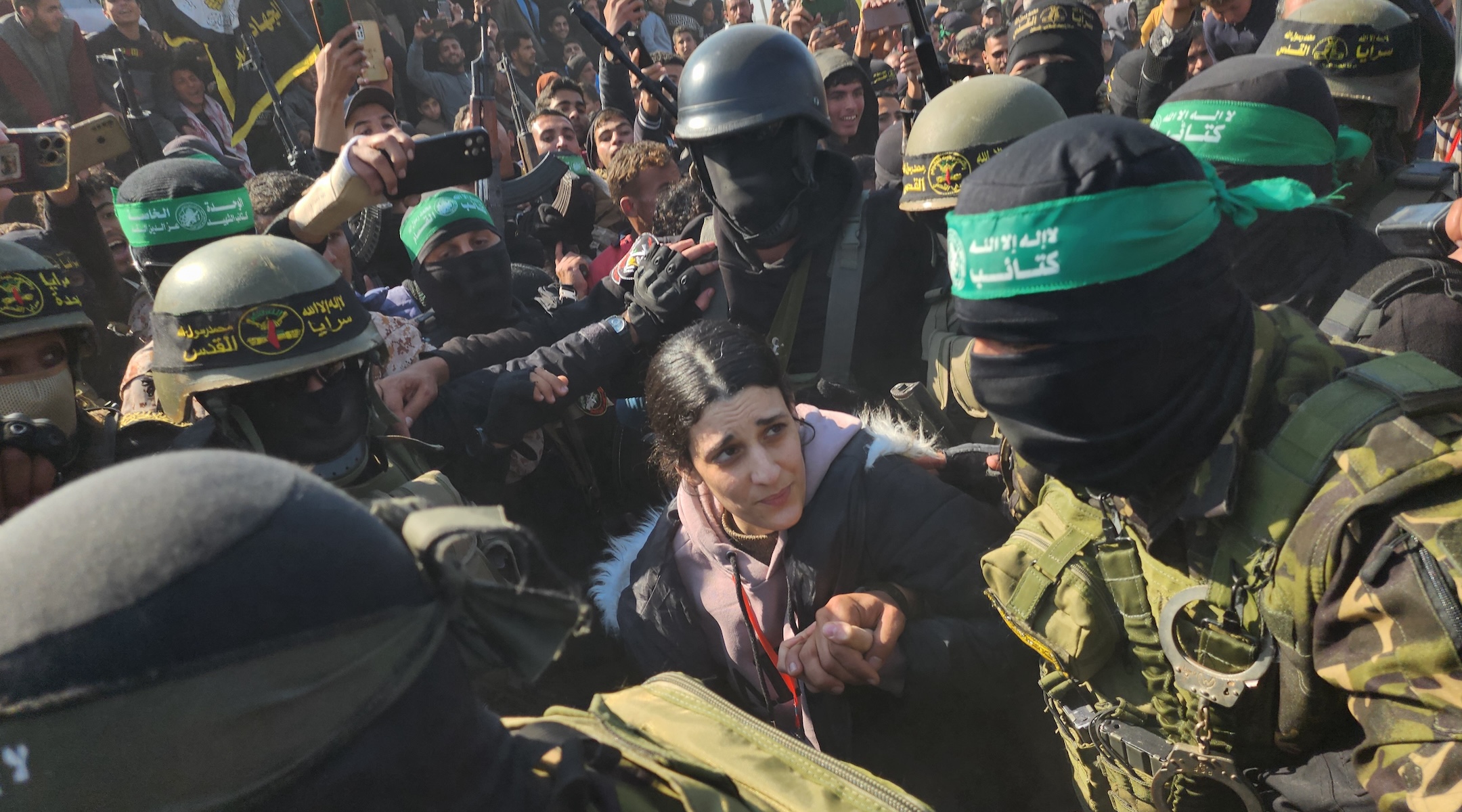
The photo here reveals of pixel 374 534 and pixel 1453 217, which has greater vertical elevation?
pixel 374 534

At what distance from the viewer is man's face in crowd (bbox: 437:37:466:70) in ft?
30.0

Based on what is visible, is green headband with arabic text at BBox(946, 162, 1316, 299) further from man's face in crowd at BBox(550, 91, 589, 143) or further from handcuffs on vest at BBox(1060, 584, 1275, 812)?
man's face in crowd at BBox(550, 91, 589, 143)

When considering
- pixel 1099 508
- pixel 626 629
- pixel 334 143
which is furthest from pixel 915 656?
pixel 334 143

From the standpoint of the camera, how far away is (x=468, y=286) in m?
4.04

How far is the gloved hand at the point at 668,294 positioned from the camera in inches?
145

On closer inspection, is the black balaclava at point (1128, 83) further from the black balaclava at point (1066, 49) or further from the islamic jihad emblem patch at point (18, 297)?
the islamic jihad emblem patch at point (18, 297)

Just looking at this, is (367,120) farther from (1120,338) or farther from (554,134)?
(1120,338)

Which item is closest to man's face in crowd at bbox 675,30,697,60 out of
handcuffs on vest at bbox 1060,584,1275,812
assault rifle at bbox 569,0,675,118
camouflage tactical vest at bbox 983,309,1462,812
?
assault rifle at bbox 569,0,675,118

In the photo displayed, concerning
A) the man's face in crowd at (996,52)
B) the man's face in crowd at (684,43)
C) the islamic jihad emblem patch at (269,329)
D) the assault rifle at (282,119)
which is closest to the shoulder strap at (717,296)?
the islamic jihad emblem patch at (269,329)

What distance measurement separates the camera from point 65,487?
95 centimetres

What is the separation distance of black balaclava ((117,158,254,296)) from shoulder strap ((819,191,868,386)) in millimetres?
2490

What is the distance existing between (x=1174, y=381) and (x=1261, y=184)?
0.43 meters

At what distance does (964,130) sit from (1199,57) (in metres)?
3.04

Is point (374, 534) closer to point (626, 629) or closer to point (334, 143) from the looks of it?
point (626, 629)
